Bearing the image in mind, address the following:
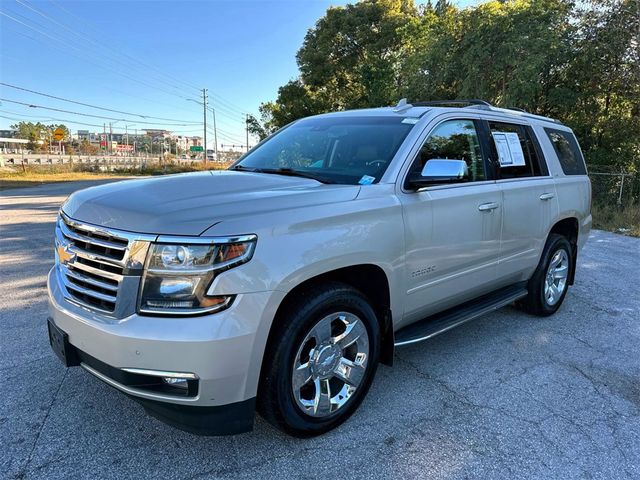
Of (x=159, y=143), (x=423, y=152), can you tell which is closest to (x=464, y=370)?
(x=423, y=152)

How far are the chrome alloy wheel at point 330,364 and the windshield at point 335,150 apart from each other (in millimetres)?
933

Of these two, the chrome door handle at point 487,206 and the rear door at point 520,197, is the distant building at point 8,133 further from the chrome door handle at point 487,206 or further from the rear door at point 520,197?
the chrome door handle at point 487,206

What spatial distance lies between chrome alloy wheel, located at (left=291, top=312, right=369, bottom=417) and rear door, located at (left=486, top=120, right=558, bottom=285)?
1757 mm

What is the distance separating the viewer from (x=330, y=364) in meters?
2.66

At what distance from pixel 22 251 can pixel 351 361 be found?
650 cm

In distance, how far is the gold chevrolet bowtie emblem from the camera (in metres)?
2.48

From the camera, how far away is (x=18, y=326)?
163 inches

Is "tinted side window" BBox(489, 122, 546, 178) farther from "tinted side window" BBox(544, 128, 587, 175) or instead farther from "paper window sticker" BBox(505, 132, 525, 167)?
"tinted side window" BBox(544, 128, 587, 175)

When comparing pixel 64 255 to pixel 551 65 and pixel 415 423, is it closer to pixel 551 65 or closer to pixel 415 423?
pixel 415 423

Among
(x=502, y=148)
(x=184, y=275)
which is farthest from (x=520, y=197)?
(x=184, y=275)

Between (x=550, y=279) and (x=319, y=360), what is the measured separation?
3.22 meters

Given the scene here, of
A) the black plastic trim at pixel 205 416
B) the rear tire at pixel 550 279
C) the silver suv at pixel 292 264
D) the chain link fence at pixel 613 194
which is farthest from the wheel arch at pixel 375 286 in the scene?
the chain link fence at pixel 613 194

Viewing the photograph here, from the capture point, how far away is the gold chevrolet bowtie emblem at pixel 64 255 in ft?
8.13

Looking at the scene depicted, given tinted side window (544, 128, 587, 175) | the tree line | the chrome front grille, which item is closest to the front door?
tinted side window (544, 128, 587, 175)
